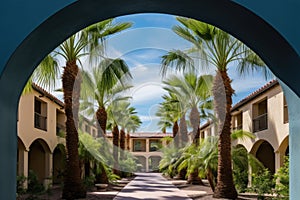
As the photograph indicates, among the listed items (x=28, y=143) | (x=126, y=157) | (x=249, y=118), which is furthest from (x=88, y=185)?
(x=126, y=157)

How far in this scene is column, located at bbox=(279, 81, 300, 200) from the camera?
16.1 ft

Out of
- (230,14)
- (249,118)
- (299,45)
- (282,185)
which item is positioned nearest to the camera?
(299,45)

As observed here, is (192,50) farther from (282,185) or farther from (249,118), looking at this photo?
(249,118)

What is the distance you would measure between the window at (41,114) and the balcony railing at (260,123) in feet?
43.8

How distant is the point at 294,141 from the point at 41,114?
79.4 feet

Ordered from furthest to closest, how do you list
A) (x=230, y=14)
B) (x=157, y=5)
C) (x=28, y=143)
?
(x=28, y=143) → (x=157, y=5) → (x=230, y=14)

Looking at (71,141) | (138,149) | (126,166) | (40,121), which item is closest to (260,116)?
(71,141)

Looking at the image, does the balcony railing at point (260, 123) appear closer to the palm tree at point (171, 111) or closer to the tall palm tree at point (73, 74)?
the palm tree at point (171, 111)

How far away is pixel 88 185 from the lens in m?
23.6

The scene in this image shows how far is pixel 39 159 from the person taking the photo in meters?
28.1

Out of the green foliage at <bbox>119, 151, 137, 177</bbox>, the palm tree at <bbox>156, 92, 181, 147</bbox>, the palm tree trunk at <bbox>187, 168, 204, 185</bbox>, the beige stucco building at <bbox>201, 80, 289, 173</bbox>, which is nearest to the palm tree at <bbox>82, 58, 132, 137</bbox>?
the beige stucco building at <bbox>201, 80, 289, 173</bbox>

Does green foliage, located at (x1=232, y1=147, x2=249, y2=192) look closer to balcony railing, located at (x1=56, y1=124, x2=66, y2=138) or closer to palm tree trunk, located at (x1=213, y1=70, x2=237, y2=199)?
palm tree trunk, located at (x1=213, y1=70, x2=237, y2=199)

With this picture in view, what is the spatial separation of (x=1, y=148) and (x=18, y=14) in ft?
4.51

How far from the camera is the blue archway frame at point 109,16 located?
14.1 feet
